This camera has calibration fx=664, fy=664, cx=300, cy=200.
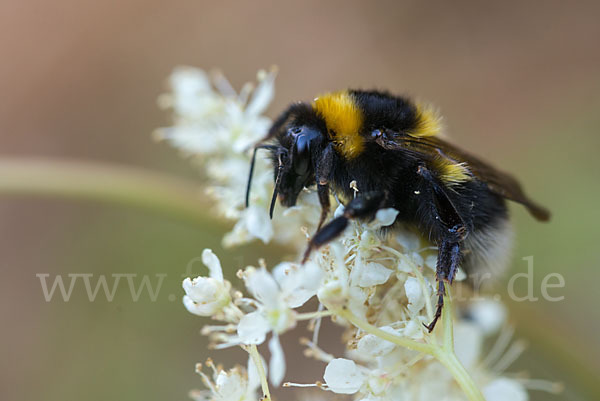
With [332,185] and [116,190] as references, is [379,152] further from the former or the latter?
[116,190]

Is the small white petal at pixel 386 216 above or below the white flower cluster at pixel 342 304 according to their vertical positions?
above

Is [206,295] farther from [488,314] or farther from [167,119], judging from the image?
[167,119]

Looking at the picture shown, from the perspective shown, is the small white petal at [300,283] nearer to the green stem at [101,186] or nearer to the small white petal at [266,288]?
the small white petal at [266,288]

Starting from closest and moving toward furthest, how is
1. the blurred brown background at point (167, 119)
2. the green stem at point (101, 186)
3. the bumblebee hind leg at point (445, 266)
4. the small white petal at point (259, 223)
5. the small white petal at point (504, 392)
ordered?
the bumblebee hind leg at point (445, 266)
the small white petal at point (259, 223)
the small white petal at point (504, 392)
the green stem at point (101, 186)
the blurred brown background at point (167, 119)

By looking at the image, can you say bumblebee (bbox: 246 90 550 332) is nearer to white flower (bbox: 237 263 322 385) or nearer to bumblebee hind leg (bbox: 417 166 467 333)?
bumblebee hind leg (bbox: 417 166 467 333)

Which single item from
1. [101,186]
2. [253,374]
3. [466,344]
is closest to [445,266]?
[253,374]

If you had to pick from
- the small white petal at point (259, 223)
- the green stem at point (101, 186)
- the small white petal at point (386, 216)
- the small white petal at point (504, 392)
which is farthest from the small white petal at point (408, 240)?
the green stem at point (101, 186)
